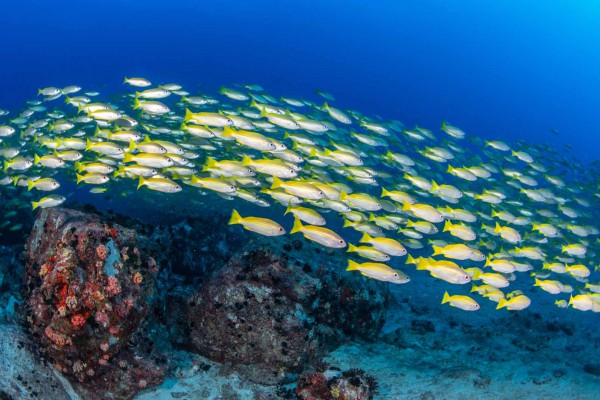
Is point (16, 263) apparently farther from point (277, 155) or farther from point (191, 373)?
point (277, 155)

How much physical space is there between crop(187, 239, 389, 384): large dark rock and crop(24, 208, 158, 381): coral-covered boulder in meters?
1.08

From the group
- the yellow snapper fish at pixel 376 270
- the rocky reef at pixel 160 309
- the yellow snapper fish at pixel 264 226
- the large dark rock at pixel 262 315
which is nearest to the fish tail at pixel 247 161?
the yellow snapper fish at pixel 264 226

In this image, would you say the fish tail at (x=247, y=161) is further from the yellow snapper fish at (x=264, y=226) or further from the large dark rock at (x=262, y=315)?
the large dark rock at (x=262, y=315)

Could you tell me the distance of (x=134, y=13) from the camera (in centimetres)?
12081

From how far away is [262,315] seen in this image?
6.16m

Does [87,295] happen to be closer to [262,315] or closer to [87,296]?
[87,296]

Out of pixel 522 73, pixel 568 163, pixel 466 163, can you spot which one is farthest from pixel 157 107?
pixel 522 73

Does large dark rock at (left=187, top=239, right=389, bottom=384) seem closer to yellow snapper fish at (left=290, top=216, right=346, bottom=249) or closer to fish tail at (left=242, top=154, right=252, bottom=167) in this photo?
yellow snapper fish at (left=290, top=216, right=346, bottom=249)

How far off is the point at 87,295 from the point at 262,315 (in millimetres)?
2368

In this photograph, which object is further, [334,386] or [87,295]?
[334,386]

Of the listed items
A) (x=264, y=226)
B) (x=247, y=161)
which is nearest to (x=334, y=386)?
(x=264, y=226)

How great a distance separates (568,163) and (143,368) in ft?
69.8

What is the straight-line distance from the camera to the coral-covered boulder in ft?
17.0

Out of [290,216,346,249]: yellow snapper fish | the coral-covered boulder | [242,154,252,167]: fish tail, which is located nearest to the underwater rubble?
the coral-covered boulder
